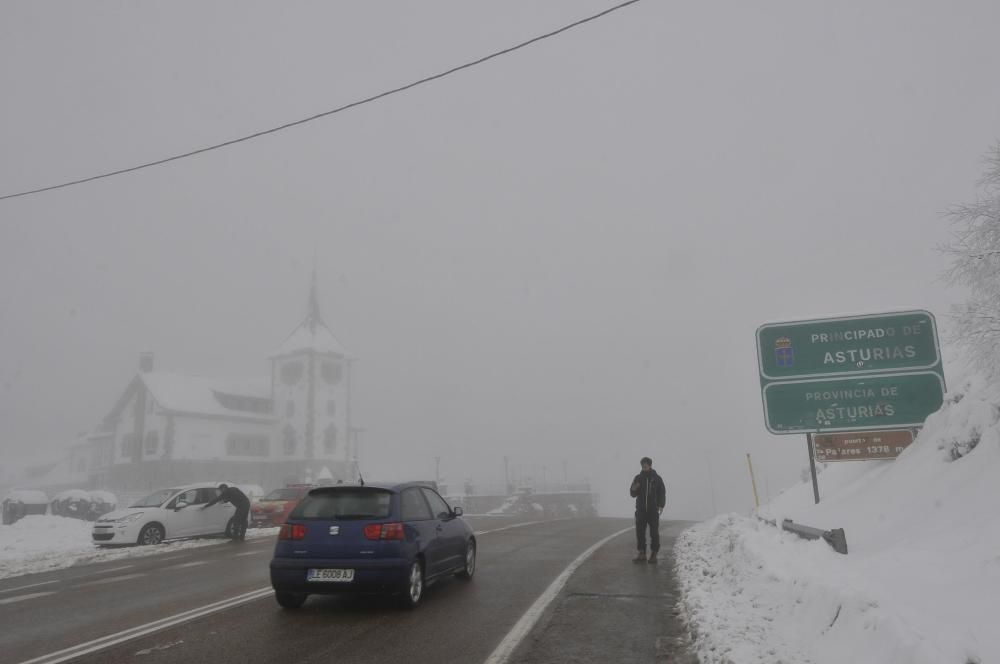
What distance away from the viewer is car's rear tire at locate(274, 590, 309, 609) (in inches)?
303

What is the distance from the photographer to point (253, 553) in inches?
551

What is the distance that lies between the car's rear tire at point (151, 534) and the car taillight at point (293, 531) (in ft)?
35.3

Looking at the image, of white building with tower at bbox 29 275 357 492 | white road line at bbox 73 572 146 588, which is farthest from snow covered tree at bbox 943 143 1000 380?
white building with tower at bbox 29 275 357 492

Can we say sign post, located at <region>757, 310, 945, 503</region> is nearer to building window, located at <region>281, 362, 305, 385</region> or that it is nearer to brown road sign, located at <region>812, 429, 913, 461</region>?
brown road sign, located at <region>812, 429, 913, 461</region>

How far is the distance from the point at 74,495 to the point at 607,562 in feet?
115

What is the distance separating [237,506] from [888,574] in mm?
15684

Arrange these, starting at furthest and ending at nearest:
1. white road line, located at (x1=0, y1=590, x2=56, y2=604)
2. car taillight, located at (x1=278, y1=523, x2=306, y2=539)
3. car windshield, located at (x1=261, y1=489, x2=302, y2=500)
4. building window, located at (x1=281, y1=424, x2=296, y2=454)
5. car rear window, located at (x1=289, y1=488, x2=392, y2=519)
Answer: building window, located at (x1=281, y1=424, x2=296, y2=454), car windshield, located at (x1=261, y1=489, x2=302, y2=500), white road line, located at (x1=0, y1=590, x2=56, y2=604), car rear window, located at (x1=289, y1=488, x2=392, y2=519), car taillight, located at (x1=278, y1=523, x2=306, y2=539)

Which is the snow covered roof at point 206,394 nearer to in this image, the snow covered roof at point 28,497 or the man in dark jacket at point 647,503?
the snow covered roof at point 28,497

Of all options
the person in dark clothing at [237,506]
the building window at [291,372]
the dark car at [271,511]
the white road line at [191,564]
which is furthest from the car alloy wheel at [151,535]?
the building window at [291,372]

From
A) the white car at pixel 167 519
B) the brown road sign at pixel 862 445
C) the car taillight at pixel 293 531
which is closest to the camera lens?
the car taillight at pixel 293 531

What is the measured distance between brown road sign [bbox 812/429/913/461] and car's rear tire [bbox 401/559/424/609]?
8.13m

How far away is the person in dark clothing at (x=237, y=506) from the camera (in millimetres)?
17469

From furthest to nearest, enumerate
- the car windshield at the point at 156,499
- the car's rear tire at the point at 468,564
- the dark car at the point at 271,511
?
→ the dark car at the point at 271,511
the car windshield at the point at 156,499
the car's rear tire at the point at 468,564

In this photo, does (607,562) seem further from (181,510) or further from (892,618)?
(181,510)
